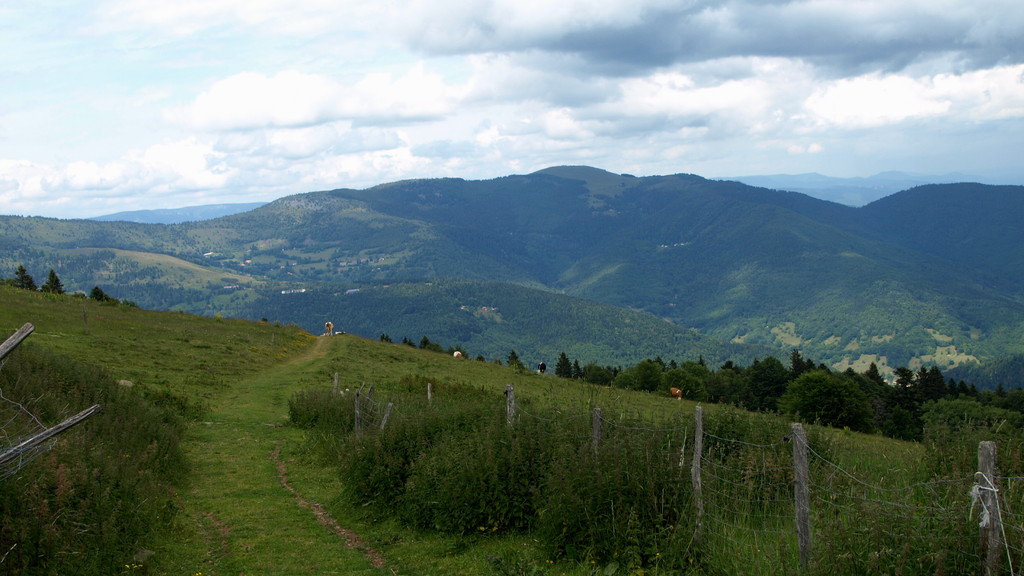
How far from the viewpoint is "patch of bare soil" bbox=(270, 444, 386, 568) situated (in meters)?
10.8

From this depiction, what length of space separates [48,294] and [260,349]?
16.1 metres

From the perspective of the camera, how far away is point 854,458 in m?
12.9

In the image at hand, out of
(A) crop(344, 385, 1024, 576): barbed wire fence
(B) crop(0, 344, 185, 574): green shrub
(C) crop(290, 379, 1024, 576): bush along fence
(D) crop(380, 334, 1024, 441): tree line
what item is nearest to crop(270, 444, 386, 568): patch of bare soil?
(C) crop(290, 379, 1024, 576): bush along fence

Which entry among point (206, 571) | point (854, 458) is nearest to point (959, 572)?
point (854, 458)

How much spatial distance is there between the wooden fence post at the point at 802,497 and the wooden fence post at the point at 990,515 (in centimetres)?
167

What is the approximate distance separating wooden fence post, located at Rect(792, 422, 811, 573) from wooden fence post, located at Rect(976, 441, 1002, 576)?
167 centimetres

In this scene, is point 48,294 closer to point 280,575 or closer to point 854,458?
point 280,575

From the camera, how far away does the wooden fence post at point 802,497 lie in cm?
751

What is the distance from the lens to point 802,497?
756 centimetres

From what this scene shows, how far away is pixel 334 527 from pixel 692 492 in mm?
6766

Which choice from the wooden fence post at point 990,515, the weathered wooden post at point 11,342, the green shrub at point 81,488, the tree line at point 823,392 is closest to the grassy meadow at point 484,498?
the green shrub at point 81,488

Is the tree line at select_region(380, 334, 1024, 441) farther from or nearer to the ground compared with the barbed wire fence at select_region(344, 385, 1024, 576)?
A: nearer to the ground

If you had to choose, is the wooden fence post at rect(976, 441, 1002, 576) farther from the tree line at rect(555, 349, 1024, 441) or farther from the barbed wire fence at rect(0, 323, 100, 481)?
the tree line at rect(555, 349, 1024, 441)

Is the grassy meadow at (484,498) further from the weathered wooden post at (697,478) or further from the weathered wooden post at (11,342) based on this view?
the weathered wooden post at (11,342)
